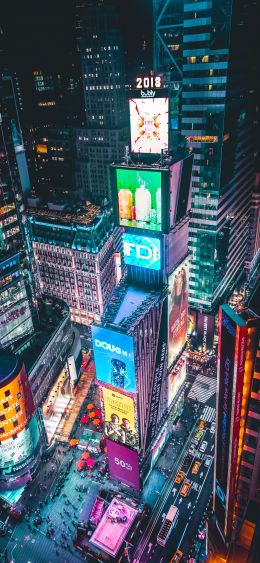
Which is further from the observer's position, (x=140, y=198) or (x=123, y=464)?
(x=123, y=464)

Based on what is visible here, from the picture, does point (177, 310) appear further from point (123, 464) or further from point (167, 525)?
point (167, 525)

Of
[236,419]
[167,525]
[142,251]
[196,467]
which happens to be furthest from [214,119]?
[167,525]

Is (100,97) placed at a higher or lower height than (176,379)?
higher

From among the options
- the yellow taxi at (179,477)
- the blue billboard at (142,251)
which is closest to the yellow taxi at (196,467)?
the yellow taxi at (179,477)

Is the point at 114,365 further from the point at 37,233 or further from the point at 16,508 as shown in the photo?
the point at 37,233

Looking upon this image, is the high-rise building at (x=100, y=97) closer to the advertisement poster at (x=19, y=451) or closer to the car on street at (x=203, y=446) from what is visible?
the car on street at (x=203, y=446)

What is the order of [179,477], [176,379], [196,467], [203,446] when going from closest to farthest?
[179,477] → [196,467] → [203,446] → [176,379]
